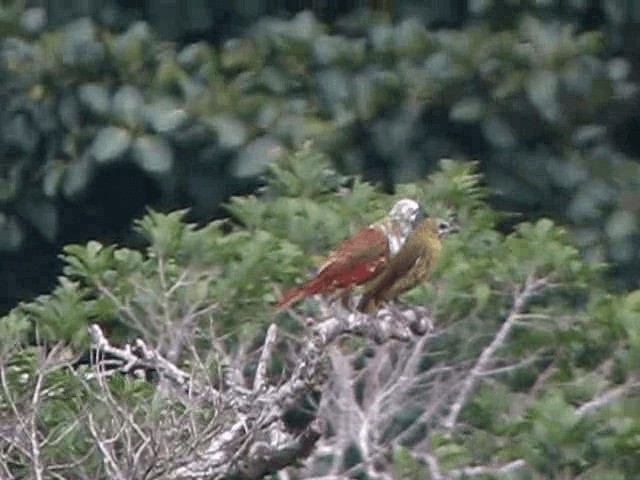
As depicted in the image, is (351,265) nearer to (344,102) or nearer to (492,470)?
(492,470)

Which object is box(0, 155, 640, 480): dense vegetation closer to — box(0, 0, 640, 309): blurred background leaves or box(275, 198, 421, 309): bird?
box(275, 198, 421, 309): bird

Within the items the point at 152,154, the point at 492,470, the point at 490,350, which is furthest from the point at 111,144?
the point at 492,470

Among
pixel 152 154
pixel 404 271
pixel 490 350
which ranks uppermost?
pixel 404 271

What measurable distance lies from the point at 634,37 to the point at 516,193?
0.57 m

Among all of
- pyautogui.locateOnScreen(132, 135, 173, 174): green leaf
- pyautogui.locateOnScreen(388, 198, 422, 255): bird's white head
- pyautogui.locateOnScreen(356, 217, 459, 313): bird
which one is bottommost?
pyautogui.locateOnScreen(132, 135, 173, 174): green leaf

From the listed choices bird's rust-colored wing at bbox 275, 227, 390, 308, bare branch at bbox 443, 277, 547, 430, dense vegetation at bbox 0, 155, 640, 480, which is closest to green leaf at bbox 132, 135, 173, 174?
dense vegetation at bbox 0, 155, 640, 480

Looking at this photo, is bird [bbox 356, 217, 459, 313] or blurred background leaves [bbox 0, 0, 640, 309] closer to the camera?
bird [bbox 356, 217, 459, 313]

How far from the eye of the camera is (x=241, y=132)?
24.4ft

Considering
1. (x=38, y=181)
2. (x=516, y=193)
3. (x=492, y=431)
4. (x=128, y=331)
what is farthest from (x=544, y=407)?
(x=38, y=181)

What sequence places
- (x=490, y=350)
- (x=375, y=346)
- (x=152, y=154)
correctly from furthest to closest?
(x=152, y=154) → (x=490, y=350) → (x=375, y=346)

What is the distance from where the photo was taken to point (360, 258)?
5203mm

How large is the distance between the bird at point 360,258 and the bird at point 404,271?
0.02 metres

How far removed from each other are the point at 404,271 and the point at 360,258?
0.09m

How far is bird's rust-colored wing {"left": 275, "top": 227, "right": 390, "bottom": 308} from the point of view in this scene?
204 inches
